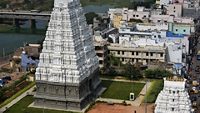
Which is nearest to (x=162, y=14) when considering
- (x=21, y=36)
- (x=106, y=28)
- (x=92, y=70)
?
(x=106, y=28)

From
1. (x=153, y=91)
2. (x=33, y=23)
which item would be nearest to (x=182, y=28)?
(x=153, y=91)

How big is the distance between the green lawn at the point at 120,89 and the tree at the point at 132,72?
1.77 metres

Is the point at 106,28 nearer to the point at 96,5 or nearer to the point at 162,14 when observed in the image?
the point at 162,14

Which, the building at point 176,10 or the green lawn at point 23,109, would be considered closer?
the green lawn at point 23,109

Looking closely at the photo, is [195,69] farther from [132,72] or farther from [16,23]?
[16,23]

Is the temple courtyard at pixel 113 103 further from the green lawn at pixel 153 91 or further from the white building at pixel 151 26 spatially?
the white building at pixel 151 26

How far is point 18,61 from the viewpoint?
238 ft

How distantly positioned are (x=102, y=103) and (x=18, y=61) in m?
22.7

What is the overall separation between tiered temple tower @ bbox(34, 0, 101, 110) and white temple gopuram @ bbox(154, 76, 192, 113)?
17643mm

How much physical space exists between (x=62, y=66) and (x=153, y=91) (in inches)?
503

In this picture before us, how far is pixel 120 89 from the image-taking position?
60.3 m

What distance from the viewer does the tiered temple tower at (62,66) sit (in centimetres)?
5262

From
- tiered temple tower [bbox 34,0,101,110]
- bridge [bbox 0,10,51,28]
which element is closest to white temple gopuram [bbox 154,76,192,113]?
tiered temple tower [bbox 34,0,101,110]

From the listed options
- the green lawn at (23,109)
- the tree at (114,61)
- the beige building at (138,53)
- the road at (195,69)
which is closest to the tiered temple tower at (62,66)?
the green lawn at (23,109)
